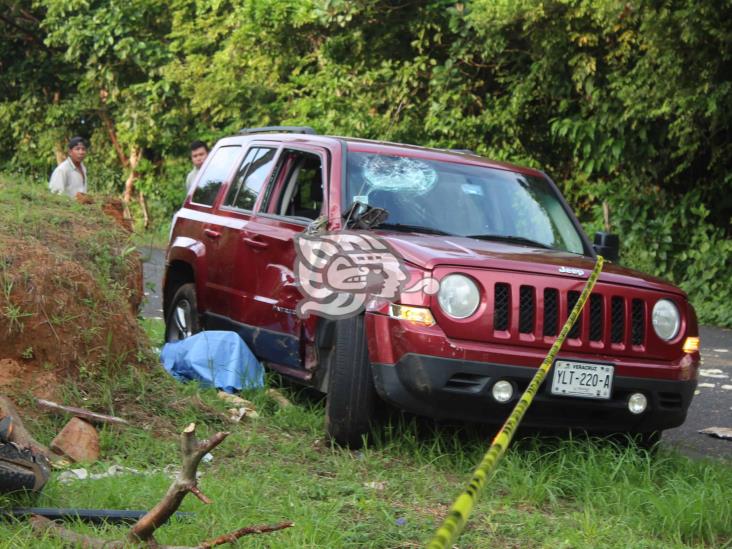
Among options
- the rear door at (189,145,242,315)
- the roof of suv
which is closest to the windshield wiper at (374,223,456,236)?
the roof of suv

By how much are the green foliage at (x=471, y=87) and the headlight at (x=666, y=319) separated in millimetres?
6048

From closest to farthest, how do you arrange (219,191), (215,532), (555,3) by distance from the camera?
(215,532), (219,191), (555,3)

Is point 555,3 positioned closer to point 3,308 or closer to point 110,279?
point 110,279

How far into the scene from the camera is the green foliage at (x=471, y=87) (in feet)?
42.1

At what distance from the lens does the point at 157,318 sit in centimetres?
1111

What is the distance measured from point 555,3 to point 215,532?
10.3 meters

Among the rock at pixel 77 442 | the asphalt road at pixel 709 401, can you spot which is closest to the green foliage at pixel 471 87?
the asphalt road at pixel 709 401

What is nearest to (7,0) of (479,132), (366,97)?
(366,97)

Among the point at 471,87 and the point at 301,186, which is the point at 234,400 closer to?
the point at 301,186

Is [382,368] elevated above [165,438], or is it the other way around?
[382,368]

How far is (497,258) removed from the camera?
578 cm

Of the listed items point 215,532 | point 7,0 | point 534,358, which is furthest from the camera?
point 7,0

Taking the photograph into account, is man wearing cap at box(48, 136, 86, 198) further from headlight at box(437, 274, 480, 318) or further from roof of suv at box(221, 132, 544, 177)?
headlight at box(437, 274, 480, 318)

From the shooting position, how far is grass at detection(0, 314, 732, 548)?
4465mm
